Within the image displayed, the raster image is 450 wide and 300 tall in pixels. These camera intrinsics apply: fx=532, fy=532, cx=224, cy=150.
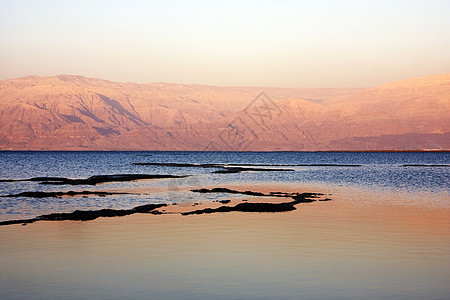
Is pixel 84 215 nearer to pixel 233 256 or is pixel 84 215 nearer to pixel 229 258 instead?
pixel 233 256

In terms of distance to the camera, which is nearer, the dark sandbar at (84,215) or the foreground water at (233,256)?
the foreground water at (233,256)

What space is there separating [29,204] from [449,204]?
108 feet

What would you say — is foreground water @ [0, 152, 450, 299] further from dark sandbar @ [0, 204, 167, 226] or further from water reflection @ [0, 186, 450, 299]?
dark sandbar @ [0, 204, 167, 226]

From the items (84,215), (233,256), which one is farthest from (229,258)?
(84,215)

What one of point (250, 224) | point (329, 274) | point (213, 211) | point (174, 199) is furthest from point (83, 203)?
point (329, 274)

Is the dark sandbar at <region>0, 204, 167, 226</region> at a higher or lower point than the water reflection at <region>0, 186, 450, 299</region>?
lower

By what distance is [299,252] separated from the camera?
2220 centimetres

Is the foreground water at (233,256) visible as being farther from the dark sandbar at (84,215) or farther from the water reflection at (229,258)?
the dark sandbar at (84,215)

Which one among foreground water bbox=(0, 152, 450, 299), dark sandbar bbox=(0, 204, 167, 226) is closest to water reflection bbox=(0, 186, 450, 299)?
foreground water bbox=(0, 152, 450, 299)

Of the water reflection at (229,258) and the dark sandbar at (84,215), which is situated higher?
the water reflection at (229,258)

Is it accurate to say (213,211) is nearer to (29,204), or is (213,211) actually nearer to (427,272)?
(29,204)

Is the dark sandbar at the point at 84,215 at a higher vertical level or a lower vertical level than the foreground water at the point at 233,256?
lower

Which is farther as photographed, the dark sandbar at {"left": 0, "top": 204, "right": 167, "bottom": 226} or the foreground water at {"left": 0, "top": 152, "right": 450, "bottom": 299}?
the dark sandbar at {"left": 0, "top": 204, "right": 167, "bottom": 226}

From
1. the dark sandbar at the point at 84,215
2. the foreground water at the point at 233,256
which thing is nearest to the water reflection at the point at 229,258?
the foreground water at the point at 233,256
